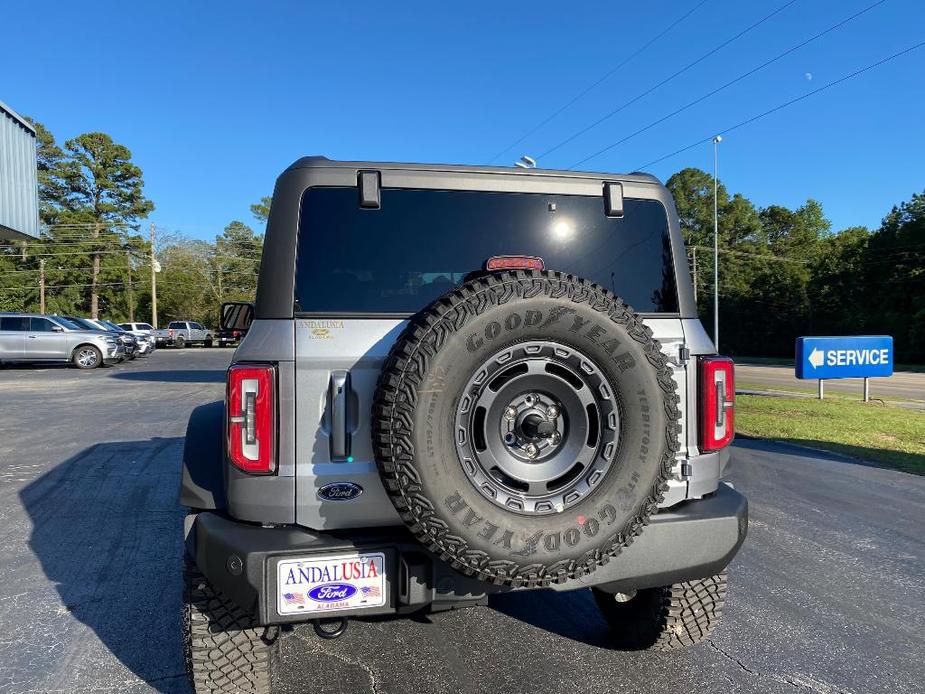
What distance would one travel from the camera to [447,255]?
2.71 meters

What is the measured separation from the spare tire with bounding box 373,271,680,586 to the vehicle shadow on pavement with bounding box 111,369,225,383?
16749 mm

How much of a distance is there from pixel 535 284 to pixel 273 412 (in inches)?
39.9

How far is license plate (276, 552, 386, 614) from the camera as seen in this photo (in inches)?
87.8

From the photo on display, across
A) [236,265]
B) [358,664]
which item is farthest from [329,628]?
[236,265]

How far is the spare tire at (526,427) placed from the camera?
2.15 m

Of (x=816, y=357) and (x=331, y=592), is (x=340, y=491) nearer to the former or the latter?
(x=331, y=592)

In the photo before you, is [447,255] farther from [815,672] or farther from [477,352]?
[815,672]

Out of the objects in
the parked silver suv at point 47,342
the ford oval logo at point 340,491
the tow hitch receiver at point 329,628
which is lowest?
the tow hitch receiver at point 329,628

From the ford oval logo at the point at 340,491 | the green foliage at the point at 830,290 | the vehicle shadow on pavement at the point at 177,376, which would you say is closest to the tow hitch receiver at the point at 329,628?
the ford oval logo at the point at 340,491

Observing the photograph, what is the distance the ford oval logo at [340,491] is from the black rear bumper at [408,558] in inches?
5.3

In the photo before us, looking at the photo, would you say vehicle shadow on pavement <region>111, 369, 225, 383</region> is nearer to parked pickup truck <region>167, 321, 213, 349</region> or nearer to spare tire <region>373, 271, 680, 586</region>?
spare tire <region>373, 271, 680, 586</region>

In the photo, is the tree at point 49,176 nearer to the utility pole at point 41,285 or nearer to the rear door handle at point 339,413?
the utility pole at point 41,285

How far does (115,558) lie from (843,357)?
507 inches

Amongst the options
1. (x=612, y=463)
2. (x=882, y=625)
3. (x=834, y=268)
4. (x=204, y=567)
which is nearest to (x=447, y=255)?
(x=612, y=463)
